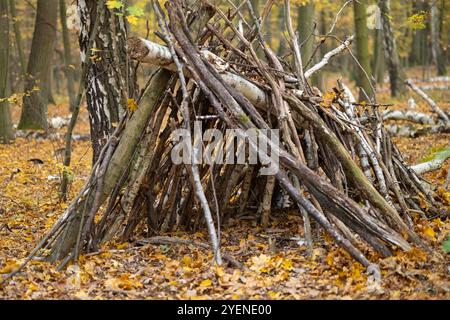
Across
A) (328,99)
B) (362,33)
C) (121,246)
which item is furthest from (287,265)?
(362,33)

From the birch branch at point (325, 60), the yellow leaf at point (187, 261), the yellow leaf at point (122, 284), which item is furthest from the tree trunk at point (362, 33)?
the yellow leaf at point (122, 284)

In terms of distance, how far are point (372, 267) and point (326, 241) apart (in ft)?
2.78

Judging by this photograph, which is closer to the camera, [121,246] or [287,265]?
[287,265]

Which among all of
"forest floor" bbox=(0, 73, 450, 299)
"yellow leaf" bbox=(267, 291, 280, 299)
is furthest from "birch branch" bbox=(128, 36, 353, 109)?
"yellow leaf" bbox=(267, 291, 280, 299)

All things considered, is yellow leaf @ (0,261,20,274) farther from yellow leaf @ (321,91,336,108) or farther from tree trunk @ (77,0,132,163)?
yellow leaf @ (321,91,336,108)

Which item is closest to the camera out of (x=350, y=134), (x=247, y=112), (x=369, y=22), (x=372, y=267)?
(x=372, y=267)

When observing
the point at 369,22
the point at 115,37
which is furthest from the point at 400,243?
the point at 369,22

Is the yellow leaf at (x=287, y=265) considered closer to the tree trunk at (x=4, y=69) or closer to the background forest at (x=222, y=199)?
the background forest at (x=222, y=199)

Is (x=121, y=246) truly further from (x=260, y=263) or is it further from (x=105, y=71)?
(x=105, y=71)

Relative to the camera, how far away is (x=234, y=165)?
16.3ft

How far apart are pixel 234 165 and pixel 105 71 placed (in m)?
2.18

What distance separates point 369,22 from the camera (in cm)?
1036

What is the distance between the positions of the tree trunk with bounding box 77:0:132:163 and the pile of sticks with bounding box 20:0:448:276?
150 centimetres

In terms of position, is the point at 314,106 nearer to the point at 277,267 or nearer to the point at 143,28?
the point at 277,267
